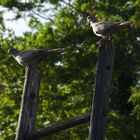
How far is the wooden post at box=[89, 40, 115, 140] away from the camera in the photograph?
6.66 m

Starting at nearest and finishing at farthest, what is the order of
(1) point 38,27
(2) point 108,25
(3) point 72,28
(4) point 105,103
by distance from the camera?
(4) point 105,103
(2) point 108,25
(3) point 72,28
(1) point 38,27

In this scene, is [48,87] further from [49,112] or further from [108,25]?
[108,25]

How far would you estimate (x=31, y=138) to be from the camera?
745 cm

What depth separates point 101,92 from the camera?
266 inches

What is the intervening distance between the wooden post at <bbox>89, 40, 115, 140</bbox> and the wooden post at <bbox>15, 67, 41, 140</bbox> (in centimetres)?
109

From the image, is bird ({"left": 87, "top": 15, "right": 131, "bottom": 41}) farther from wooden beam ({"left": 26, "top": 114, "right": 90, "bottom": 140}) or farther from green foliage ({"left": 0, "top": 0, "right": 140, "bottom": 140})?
green foliage ({"left": 0, "top": 0, "right": 140, "bottom": 140})

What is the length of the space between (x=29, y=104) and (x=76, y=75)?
478 inches

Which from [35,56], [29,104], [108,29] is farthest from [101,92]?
[35,56]

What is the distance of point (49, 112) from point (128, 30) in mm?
3682

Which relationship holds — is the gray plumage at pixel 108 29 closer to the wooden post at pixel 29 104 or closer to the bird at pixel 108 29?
the bird at pixel 108 29

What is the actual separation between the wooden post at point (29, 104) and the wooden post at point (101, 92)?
1087mm

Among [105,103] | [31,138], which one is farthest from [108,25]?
[31,138]

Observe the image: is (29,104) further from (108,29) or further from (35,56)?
(108,29)

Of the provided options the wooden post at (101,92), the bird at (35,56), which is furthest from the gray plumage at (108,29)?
the bird at (35,56)
